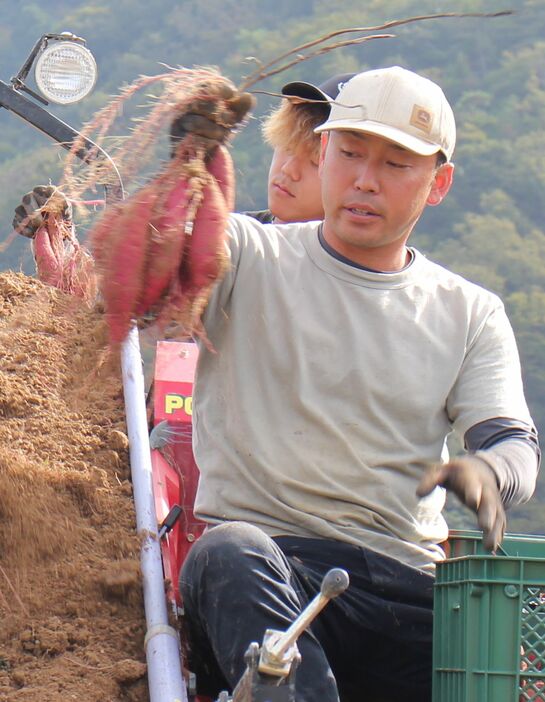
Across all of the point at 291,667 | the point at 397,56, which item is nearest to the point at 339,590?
the point at 291,667

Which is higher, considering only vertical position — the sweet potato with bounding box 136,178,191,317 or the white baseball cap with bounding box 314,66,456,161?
the white baseball cap with bounding box 314,66,456,161

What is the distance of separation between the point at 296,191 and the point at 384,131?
1.27 metres

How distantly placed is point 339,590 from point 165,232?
0.67 meters

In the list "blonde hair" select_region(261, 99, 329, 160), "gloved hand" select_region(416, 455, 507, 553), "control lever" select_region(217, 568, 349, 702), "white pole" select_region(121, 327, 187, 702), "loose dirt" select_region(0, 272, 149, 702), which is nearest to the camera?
"control lever" select_region(217, 568, 349, 702)

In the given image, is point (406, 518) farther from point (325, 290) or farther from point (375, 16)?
point (375, 16)

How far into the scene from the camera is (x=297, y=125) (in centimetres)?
392

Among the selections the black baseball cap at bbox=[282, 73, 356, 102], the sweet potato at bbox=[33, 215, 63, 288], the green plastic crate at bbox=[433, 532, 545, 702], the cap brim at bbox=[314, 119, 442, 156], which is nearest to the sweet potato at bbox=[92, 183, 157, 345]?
the cap brim at bbox=[314, 119, 442, 156]

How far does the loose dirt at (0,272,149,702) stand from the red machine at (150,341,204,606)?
0.08 metres

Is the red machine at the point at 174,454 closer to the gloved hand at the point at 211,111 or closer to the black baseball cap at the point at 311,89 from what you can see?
the black baseball cap at the point at 311,89

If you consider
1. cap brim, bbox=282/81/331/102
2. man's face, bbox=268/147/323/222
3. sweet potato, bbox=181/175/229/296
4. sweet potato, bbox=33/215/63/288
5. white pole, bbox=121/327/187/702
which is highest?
cap brim, bbox=282/81/331/102

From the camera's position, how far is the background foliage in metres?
22.6

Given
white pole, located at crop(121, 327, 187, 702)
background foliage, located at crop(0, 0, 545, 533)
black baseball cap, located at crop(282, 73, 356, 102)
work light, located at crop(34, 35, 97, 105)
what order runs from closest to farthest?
white pole, located at crop(121, 327, 187, 702) < black baseball cap, located at crop(282, 73, 356, 102) < work light, located at crop(34, 35, 97, 105) < background foliage, located at crop(0, 0, 545, 533)

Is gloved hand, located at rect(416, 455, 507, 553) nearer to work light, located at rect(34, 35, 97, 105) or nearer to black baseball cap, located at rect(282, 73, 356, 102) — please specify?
black baseball cap, located at rect(282, 73, 356, 102)

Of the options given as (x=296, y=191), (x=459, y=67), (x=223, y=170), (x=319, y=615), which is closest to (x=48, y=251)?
(x=296, y=191)
